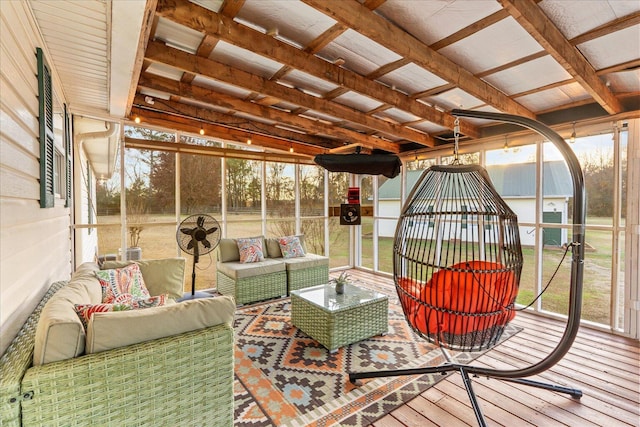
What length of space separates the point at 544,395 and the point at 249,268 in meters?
3.45

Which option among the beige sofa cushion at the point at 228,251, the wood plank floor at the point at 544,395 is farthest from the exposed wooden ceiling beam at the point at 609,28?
the beige sofa cushion at the point at 228,251

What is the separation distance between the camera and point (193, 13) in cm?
194

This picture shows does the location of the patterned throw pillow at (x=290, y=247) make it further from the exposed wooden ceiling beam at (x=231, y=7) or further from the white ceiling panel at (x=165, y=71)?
the exposed wooden ceiling beam at (x=231, y=7)

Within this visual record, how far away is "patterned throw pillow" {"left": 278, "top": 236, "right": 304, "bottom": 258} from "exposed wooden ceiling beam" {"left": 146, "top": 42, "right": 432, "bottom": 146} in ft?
7.68

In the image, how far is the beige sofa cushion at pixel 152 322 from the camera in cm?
139

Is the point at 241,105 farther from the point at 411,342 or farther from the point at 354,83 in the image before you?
the point at 411,342

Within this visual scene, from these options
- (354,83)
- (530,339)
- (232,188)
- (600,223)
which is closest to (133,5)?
(354,83)

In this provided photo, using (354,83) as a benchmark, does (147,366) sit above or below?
below

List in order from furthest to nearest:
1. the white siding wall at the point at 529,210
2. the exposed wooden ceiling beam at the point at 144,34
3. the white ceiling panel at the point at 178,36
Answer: the white siding wall at the point at 529,210
the white ceiling panel at the point at 178,36
the exposed wooden ceiling beam at the point at 144,34

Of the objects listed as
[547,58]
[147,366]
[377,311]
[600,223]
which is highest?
[547,58]

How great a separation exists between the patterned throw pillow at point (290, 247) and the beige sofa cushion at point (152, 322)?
10.6ft

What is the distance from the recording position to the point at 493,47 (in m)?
2.36

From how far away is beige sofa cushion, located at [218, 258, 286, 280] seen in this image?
4.19m

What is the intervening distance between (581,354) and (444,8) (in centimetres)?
339
